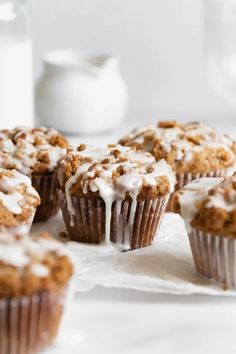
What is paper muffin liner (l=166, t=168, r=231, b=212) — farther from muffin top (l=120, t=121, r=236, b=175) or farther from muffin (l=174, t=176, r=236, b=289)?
muffin (l=174, t=176, r=236, b=289)

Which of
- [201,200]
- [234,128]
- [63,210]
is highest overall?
[201,200]

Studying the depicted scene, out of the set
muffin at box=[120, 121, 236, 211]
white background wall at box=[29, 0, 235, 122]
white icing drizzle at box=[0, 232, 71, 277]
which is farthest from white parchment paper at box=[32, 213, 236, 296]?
white background wall at box=[29, 0, 235, 122]

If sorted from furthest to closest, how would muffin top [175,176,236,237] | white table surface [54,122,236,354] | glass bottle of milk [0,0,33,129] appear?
glass bottle of milk [0,0,33,129], muffin top [175,176,236,237], white table surface [54,122,236,354]

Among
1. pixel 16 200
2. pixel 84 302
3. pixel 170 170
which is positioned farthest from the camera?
pixel 170 170

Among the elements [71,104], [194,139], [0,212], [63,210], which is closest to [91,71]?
[71,104]

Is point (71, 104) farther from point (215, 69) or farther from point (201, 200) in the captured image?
point (201, 200)
